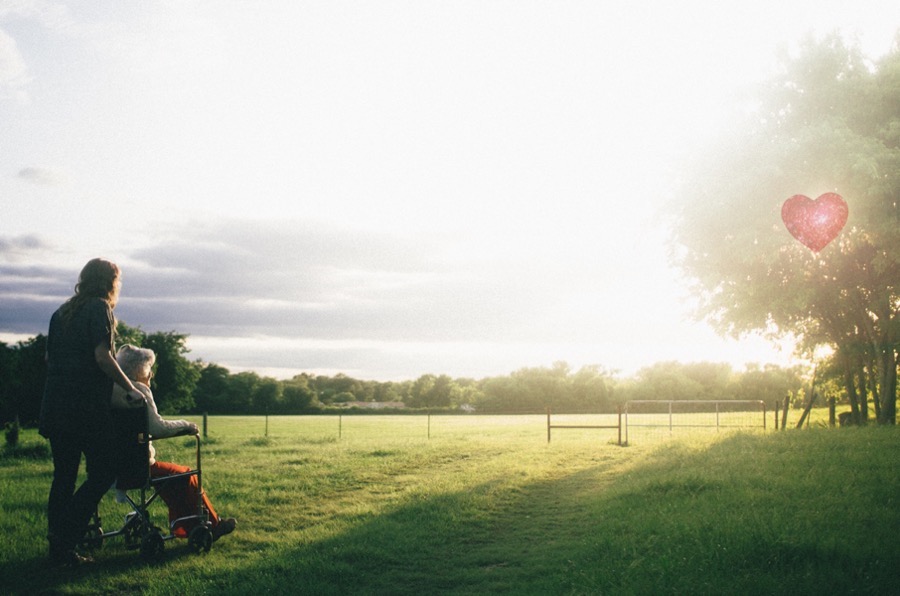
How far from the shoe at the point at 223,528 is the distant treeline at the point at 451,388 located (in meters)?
64.2

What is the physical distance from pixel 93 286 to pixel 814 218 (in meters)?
17.0

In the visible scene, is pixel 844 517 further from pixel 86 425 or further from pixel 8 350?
pixel 8 350

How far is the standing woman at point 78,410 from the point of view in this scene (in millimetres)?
6227

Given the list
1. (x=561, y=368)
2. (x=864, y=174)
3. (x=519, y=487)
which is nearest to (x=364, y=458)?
(x=519, y=487)

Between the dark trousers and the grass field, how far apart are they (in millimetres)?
408

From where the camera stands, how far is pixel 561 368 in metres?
98.4

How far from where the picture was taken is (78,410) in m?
6.23

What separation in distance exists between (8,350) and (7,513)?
69794 mm

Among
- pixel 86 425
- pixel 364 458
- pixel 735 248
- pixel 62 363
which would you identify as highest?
pixel 735 248

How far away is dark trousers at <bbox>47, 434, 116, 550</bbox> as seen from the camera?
6.29 meters

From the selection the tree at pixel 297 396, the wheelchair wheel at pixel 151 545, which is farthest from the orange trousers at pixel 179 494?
the tree at pixel 297 396

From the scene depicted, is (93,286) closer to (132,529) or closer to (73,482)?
(73,482)

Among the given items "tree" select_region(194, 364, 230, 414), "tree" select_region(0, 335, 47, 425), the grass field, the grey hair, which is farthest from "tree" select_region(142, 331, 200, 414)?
the grey hair

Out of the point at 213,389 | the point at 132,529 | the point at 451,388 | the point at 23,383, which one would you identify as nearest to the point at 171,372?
the point at 23,383
